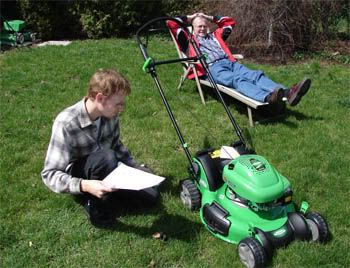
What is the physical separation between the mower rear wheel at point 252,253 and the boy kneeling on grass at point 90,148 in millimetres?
1059

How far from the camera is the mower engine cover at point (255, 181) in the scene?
10.9 feet

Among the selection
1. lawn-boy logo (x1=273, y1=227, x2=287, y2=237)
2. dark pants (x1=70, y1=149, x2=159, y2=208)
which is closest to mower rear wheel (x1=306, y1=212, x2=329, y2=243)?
lawn-boy logo (x1=273, y1=227, x2=287, y2=237)

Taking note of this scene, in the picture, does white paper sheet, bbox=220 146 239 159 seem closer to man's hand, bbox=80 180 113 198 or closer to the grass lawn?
the grass lawn

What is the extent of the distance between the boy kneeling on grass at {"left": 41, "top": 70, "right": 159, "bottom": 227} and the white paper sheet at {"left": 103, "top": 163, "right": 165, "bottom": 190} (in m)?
0.07

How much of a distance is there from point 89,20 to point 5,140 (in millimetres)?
6650

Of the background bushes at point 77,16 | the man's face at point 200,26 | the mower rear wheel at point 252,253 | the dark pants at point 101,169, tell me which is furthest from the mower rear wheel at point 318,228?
the background bushes at point 77,16

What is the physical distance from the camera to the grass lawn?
3.53 metres

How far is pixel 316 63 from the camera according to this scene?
8.80 metres

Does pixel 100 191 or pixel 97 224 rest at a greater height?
pixel 100 191

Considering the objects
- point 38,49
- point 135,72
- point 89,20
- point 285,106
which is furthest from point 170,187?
point 89,20

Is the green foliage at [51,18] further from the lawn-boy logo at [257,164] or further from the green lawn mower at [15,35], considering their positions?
the lawn-boy logo at [257,164]

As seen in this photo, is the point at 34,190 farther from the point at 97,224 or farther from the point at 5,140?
the point at 5,140

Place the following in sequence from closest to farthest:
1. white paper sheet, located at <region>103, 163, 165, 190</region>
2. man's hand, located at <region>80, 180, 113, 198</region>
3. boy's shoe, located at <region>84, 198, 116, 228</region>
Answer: white paper sheet, located at <region>103, 163, 165, 190</region>
man's hand, located at <region>80, 180, 113, 198</region>
boy's shoe, located at <region>84, 198, 116, 228</region>

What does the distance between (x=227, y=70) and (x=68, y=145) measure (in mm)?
3563
